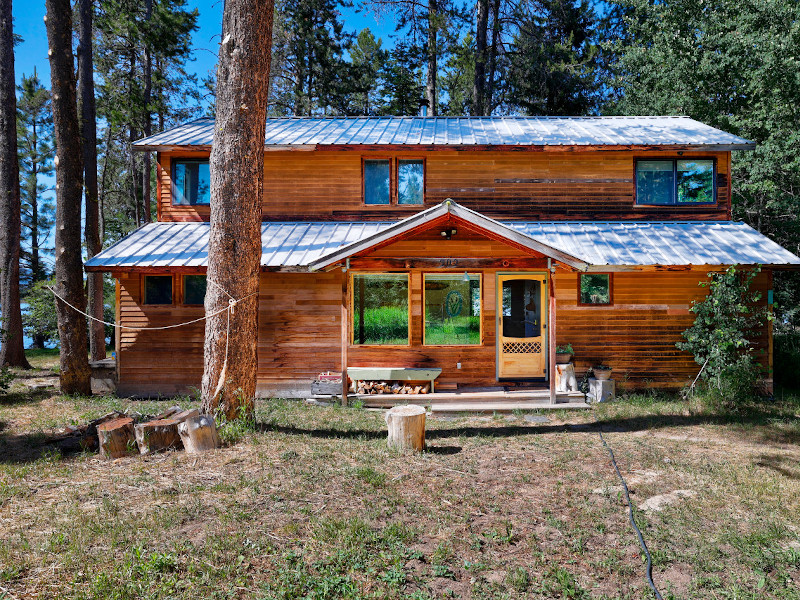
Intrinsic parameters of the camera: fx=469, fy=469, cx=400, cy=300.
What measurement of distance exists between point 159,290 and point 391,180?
236 inches

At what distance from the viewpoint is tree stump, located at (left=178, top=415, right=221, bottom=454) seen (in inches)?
229

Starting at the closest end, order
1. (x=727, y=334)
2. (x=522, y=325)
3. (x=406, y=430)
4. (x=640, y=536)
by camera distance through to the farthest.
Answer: (x=640, y=536) → (x=406, y=430) → (x=727, y=334) → (x=522, y=325)

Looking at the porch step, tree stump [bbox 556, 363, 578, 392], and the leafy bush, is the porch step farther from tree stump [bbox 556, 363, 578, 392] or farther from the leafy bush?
the leafy bush

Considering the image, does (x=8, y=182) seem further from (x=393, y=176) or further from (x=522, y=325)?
(x=522, y=325)

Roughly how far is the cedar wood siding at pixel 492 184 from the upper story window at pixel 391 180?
150 millimetres

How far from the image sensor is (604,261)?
940cm

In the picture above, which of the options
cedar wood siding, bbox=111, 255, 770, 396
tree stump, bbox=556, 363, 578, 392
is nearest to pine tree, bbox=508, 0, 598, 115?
cedar wood siding, bbox=111, 255, 770, 396

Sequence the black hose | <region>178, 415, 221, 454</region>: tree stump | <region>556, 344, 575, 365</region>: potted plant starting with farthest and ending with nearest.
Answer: <region>556, 344, 575, 365</region>: potted plant → <region>178, 415, 221, 454</region>: tree stump → the black hose

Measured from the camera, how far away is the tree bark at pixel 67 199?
9.17 metres

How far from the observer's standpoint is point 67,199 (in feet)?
31.3

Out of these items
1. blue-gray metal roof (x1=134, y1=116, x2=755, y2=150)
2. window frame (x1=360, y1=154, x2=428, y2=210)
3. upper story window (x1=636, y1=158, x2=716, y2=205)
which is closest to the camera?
blue-gray metal roof (x1=134, y1=116, x2=755, y2=150)

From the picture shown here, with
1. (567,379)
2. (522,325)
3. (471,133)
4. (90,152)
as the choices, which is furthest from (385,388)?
(90,152)

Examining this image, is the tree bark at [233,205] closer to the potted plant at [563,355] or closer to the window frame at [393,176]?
the window frame at [393,176]

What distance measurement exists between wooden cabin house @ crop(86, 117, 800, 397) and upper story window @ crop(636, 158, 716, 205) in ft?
0.16
